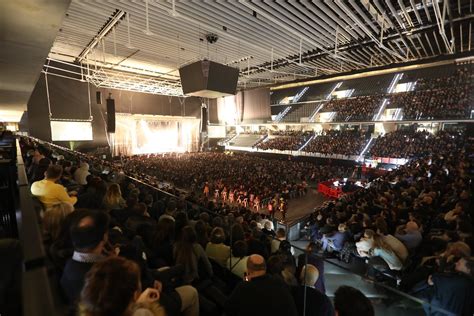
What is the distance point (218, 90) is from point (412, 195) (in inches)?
386

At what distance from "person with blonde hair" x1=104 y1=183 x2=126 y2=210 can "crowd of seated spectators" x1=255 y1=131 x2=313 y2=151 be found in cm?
2040

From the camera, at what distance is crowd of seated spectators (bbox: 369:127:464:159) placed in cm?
1541

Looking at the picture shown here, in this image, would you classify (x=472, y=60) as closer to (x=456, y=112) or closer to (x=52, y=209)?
(x=456, y=112)

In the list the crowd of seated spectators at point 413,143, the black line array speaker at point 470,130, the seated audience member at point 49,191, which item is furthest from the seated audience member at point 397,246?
the black line array speaker at point 470,130

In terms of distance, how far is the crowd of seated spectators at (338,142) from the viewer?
19703mm

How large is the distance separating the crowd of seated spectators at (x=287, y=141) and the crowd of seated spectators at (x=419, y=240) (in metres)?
16.3

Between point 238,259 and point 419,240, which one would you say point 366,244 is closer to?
point 419,240

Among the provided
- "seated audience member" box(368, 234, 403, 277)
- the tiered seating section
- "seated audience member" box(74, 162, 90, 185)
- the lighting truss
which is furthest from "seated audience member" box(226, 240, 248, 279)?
the tiered seating section

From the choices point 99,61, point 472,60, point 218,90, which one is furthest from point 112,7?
point 472,60

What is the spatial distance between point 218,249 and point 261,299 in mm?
1504

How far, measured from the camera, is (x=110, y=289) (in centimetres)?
99

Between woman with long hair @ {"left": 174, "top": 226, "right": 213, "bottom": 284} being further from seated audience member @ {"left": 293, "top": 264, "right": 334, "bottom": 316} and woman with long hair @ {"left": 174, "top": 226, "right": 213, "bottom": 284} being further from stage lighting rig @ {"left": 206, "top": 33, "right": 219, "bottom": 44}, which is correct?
stage lighting rig @ {"left": 206, "top": 33, "right": 219, "bottom": 44}

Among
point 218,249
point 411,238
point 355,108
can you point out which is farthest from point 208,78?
point 355,108

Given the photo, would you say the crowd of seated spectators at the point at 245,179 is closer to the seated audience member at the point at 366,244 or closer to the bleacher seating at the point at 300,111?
the seated audience member at the point at 366,244
